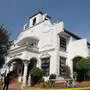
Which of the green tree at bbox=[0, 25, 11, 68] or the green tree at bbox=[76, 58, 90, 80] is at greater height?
the green tree at bbox=[0, 25, 11, 68]

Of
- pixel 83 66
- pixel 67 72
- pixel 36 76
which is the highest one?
pixel 83 66

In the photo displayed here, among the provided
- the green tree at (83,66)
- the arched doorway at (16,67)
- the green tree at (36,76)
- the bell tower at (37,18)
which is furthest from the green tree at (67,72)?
the bell tower at (37,18)

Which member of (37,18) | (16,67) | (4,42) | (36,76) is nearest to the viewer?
(4,42)

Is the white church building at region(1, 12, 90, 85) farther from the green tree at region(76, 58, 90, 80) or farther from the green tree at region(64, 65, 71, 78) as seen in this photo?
the green tree at region(76, 58, 90, 80)

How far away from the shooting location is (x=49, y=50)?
33.1m

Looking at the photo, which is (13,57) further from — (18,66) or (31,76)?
(31,76)

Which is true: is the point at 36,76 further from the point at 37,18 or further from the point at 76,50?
the point at 37,18

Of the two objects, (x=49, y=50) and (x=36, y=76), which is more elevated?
(x=49, y=50)

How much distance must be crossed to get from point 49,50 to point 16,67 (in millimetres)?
8638

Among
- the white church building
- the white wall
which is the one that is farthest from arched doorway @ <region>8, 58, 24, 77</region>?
the white wall

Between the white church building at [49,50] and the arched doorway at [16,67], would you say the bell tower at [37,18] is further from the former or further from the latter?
the arched doorway at [16,67]

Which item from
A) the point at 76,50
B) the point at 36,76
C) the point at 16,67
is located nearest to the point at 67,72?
the point at 76,50

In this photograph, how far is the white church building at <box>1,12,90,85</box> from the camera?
31.5 m

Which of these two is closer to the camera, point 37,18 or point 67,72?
point 67,72
